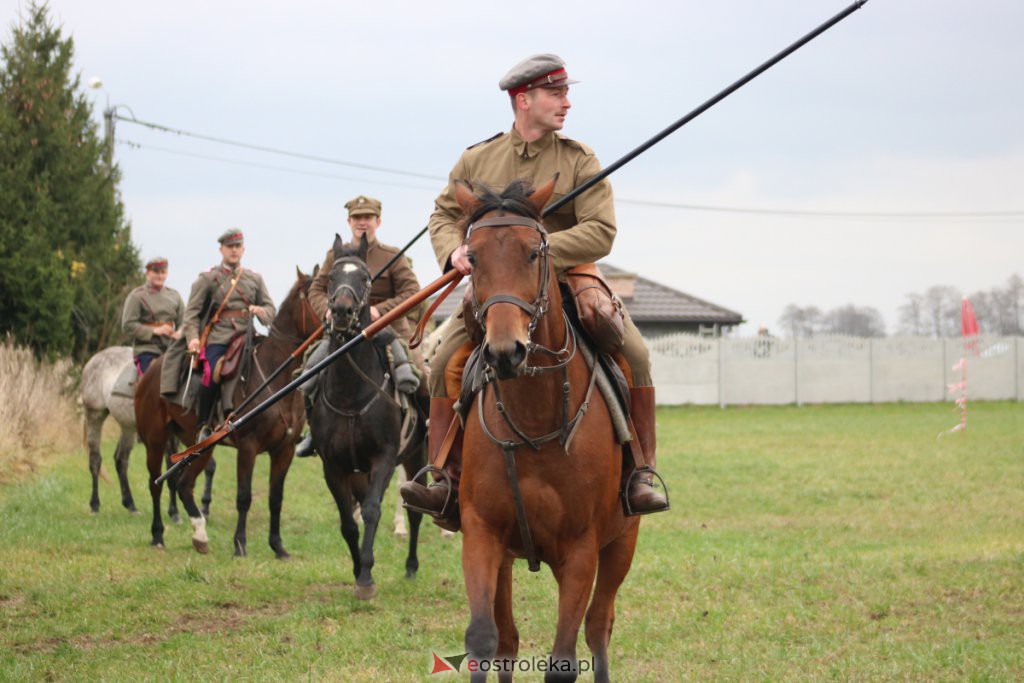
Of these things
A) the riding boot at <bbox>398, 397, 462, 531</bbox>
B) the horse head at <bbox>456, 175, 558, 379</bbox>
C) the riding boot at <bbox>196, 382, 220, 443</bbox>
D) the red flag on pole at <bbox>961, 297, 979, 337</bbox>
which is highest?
the red flag on pole at <bbox>961, 297, 979, 337</bbox>

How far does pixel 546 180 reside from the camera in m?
6.18

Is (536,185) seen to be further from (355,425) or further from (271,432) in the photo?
(271,432)

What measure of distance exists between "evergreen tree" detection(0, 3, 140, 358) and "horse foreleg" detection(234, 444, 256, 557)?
38.5 feet

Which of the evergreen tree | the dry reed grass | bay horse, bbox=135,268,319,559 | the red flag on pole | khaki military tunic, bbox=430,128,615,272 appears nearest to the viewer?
khaki military tunic, bbox=430,128,615,272

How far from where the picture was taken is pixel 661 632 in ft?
26.8

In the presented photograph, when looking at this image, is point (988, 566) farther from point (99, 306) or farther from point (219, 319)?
point (99, 306)

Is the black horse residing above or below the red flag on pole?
below

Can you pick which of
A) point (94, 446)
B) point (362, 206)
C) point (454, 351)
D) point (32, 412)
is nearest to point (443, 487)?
point (454, 351)

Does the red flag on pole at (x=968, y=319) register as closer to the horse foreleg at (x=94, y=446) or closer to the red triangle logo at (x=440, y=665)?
the horse foreleg at (x=94, y=446)

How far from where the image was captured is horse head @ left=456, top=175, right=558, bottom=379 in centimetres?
467

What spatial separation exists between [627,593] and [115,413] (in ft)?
27.1

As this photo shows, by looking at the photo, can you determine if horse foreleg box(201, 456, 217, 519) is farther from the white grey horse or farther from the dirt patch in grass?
the dirt patch in grass

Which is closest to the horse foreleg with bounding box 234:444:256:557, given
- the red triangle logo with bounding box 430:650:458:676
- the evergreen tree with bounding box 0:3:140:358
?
the red triangle logo with bounding box 430:650:458:676

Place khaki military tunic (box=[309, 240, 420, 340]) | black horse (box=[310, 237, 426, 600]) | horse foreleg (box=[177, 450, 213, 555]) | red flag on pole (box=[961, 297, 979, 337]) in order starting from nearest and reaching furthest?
black horse (box=[310, 237, 426, 600]), khaki military tunic (box=[309, 240, 420, 340]), horse foreleg (box=[177, 450, 213, 555]), red flag on pole (box=[961, 297, 979, 337])
